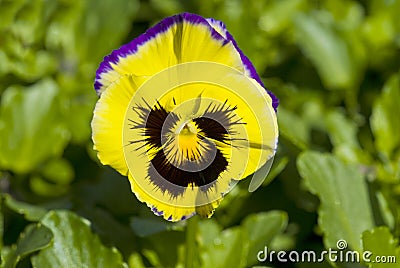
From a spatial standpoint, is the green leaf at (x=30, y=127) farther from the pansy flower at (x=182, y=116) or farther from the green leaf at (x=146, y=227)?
the pansy flower at (x=182, y=116)

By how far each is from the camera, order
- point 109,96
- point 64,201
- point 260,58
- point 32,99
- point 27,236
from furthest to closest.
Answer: point 260,58
point 32,99
point 64,201
point 27,236
point 109,96

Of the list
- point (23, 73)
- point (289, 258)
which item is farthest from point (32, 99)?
point (289, 258)

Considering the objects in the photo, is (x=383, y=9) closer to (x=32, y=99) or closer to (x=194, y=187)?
(x=32, y=99)

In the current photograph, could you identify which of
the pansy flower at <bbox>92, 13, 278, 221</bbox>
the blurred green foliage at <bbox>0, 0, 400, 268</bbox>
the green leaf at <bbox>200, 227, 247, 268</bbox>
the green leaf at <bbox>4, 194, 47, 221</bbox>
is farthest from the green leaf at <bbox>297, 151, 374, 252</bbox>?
the green leaf at <bbox>4, 194, 47, 221</bbox>

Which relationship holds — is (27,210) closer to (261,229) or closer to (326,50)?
(261,229)

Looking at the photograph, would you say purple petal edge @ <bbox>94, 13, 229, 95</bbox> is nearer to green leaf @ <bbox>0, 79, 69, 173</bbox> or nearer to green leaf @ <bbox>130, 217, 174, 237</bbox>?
green leaf @ <bbox>130, 217, 174, 237</bbox>

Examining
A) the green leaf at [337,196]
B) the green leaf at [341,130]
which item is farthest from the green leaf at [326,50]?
the green leaf at [337,196]
